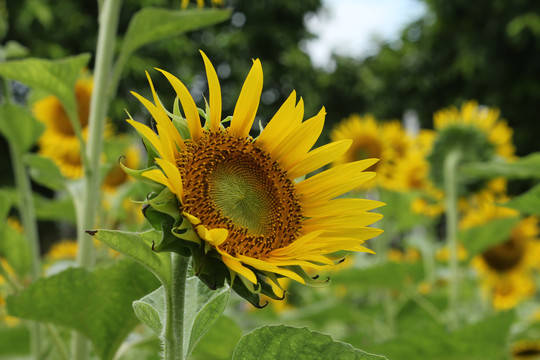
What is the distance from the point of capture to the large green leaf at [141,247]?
39 centimetres

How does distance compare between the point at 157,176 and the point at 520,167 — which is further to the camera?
the point at 520,167

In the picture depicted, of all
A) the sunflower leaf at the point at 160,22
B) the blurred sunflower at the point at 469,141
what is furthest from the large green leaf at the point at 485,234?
the sunflower leaf at the point at 160,22

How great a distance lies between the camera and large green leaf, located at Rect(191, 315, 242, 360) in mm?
752

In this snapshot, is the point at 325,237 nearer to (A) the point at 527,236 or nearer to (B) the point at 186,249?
(B) the point at 186,249

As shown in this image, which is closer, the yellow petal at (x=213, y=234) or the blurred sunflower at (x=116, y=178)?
the yellow petal at (x=213, y=234)

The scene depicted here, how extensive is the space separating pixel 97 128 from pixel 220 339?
32cm

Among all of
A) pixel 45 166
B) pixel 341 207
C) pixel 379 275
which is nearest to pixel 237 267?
pixel 341 207

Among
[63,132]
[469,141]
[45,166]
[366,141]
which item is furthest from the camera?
[366,141]

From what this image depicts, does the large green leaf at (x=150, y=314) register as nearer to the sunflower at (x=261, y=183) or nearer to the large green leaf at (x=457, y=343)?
the sunflower at (x=261, y=183)

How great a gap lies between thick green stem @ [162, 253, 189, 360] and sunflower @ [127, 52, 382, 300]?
0.02m

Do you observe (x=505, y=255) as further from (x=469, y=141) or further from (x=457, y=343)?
(x=457, y=343)

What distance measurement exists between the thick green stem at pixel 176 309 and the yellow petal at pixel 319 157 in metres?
0.13

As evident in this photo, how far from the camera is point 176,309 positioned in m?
0.42

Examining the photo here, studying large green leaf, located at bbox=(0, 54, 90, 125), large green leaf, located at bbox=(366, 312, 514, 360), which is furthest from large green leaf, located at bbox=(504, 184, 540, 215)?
large green leaf, located at bbox=(0, 54, 90, 125)
